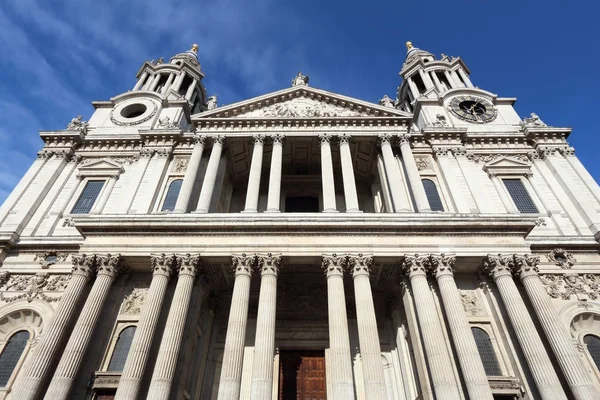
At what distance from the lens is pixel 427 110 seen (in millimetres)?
26938

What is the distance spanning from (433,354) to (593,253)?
35.6 ft

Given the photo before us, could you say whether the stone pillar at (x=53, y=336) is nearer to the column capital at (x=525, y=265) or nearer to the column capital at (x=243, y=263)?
the column capital at (x=243, y=263)

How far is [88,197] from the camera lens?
21.0 meters

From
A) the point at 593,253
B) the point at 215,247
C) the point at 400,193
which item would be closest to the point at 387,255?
the point at 400,193

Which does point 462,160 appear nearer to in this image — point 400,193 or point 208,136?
point 400,193

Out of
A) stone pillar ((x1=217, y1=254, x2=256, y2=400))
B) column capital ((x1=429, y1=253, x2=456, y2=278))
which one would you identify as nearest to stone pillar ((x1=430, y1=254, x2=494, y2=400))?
column capital ((x1=429, y1=253, x2=456, y2=278))

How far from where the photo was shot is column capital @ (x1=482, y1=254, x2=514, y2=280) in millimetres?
15286

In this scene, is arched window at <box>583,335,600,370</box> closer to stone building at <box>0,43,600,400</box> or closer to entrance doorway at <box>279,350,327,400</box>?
stone building at <box>0,43,600,400</box>

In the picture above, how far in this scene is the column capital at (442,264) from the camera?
15281mm

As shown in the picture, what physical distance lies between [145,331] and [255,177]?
908 centimetres

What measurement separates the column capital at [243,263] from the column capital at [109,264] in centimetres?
491

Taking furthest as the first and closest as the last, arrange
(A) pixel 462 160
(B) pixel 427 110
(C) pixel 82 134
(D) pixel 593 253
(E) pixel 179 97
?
(E) pixel 179 97 < (B) pixel 427 110 < (C) pixel 82 134 < (A) pixel 462 160 < (D) pixel 593 253

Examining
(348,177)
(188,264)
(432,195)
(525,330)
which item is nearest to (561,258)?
(525,330)

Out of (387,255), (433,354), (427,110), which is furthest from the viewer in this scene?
(427,110)
